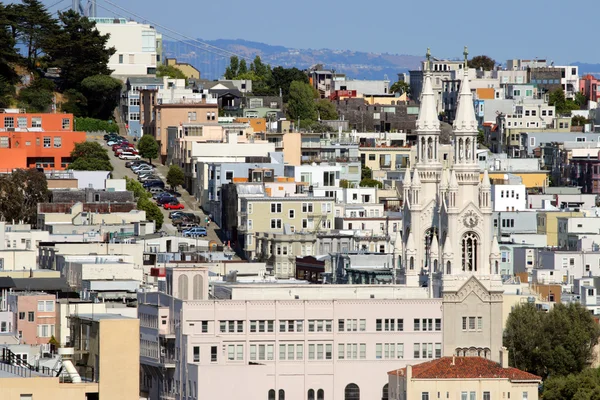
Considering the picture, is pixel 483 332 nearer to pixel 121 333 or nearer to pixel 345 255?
pixel 345 255

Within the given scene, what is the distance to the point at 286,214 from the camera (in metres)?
168

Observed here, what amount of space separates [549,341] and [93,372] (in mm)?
45050

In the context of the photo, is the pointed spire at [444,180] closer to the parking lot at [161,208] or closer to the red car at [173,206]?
the parking lot at [161,208]

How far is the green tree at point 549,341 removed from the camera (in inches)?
4815

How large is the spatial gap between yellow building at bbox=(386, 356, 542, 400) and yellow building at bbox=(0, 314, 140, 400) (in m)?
19.1

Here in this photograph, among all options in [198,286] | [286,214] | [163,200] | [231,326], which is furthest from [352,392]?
[163,200]

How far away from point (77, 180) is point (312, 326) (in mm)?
65534

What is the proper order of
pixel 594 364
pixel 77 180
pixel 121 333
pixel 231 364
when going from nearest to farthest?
pixel 121 333 → pixel 231 364 → pixel 594 364 → pixel 77 180

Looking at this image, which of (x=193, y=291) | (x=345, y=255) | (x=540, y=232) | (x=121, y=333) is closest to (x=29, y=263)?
A: (x=345, y=255)

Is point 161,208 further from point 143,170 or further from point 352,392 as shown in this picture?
point 352,392

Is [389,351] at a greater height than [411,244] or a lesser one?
lesser

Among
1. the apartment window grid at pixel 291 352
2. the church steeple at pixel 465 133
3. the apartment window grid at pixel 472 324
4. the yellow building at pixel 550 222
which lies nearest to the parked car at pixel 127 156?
the yellow building at pixel 550 222

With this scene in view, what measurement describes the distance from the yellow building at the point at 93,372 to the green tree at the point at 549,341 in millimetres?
34216

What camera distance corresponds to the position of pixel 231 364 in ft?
366
